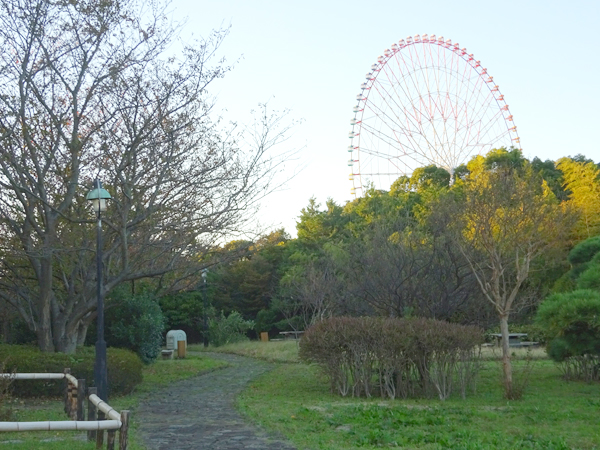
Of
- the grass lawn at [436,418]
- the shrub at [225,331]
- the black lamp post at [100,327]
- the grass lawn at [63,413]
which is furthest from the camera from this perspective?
the shrub at [225,331]

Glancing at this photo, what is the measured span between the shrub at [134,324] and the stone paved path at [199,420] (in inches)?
136

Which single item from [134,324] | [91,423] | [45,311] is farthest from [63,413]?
[134,324]

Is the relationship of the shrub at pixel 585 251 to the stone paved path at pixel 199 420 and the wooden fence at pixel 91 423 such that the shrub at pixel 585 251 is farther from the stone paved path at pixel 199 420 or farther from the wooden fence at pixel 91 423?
the wooden fence at pixel 91 423

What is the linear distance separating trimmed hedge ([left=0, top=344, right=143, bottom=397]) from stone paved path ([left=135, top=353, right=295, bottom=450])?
0.73 m

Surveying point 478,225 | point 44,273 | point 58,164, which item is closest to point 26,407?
point 44,273

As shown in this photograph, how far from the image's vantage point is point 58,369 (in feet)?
45.0

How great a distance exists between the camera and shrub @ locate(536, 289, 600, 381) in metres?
14.9

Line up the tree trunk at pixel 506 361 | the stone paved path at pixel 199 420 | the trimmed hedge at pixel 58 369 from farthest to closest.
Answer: the trimmed hedge at pixel 58 369
the tree trunk at pixel 506 361
the stone paved path at pixel 199 420

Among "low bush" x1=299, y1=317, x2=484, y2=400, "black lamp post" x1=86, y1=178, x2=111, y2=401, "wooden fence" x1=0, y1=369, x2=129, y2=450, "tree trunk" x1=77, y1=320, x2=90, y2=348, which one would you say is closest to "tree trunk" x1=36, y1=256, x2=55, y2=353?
"tree trunk" x1=77, y1=320, x2=90, y2=348

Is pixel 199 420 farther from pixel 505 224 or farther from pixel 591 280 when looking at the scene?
pixel 591 280

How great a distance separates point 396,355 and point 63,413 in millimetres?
5964

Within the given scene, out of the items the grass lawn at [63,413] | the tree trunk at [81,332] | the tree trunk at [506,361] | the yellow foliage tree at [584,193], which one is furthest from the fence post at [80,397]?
the yellow foliage tree at [584,193]

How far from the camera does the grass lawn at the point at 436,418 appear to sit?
8.42 metres

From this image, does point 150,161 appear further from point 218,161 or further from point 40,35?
point 40,35
